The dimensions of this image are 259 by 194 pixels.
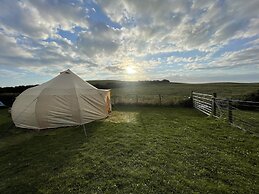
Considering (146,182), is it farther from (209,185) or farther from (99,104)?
(99,104)

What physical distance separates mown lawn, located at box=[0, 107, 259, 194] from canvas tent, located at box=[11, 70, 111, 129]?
82.6 inches

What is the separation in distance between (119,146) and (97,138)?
156 centimetres

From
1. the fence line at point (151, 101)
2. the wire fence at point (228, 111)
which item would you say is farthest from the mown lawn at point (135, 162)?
the fence line at point (151, 101)

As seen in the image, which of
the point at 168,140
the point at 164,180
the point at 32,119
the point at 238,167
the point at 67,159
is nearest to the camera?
the point at 164,180

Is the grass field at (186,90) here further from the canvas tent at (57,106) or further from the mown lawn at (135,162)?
the mown lawn at (135,162)

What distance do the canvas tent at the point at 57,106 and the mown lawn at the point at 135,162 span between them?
210 centimetres

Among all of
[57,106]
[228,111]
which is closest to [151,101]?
[228,111]

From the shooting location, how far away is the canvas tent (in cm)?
1084

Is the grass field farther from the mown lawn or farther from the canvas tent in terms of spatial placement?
the mown lawn

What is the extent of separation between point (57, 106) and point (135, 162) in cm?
716

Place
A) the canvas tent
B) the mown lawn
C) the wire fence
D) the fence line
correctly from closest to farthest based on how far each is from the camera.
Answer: the mown lawn → the wire fence → the canvas tent → the fence line

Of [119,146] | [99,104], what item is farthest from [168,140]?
[99,104]

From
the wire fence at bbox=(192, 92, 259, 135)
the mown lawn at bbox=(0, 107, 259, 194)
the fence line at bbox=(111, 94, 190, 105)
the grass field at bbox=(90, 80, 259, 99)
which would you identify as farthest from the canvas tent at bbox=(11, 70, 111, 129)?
the grass field at bbox=(90, 80, 259, 99)

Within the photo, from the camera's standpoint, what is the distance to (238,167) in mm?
4766
